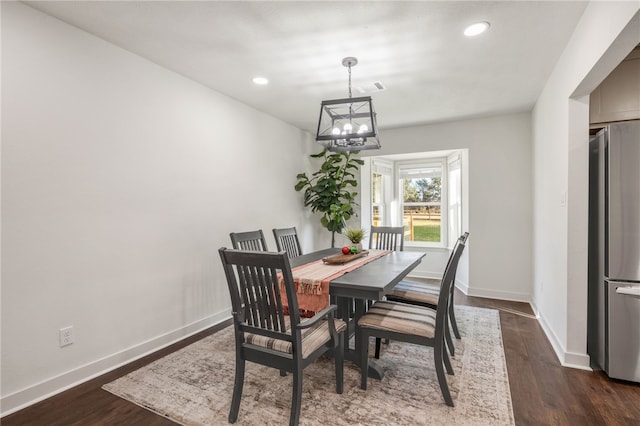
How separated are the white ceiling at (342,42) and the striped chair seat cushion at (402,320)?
2.00 metres

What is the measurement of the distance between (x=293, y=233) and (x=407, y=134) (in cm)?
254

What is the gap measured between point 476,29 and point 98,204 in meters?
3.05

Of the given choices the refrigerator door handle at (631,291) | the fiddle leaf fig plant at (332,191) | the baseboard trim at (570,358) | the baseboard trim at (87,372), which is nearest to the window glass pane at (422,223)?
the fiddle leaf fig plant at (332,191)

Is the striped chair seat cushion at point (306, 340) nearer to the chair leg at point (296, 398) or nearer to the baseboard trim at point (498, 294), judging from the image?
the chair leg at point (296, 398)

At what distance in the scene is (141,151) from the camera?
270 centimetres

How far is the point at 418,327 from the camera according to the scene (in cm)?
202

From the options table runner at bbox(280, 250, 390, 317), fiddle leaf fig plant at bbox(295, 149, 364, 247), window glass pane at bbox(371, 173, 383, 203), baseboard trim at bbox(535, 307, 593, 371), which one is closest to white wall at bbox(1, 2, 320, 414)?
table runner at bbox(280, 250, 390, 317)

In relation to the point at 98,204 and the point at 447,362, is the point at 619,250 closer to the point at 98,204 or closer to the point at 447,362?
the point at 447,362

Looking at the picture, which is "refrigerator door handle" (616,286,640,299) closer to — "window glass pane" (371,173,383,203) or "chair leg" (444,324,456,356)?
"chair leg" (444,324,456,356)

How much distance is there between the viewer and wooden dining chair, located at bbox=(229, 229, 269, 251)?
278 cm

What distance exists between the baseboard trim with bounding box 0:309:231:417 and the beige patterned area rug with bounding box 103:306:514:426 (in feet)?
0.74

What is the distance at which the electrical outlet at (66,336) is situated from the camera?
85.8 inches

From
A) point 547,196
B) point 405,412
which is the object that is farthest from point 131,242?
point 547,196

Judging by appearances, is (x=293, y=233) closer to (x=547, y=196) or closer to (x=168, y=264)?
(x=168, y=264)
